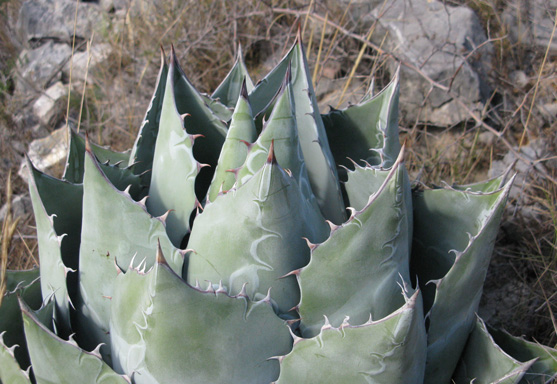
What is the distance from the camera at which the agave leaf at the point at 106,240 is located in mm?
1149

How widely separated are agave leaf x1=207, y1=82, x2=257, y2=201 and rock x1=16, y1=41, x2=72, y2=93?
9.76ft

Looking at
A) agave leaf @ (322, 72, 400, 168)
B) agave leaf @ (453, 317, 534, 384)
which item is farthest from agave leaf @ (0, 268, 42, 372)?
agave leaf @ (453, 317, 534, 384)

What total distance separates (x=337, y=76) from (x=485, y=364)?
8.22ft

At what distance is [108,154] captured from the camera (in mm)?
1559

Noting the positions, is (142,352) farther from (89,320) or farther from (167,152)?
(167,152)

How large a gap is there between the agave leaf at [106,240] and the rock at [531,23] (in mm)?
2871

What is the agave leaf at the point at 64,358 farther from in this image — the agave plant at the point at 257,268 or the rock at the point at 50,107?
the rock at the point at 50,107

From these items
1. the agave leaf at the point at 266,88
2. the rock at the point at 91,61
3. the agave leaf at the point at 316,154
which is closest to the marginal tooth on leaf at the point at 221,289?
the agave leaf at the point at 316,154

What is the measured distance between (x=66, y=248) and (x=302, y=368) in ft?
2.12

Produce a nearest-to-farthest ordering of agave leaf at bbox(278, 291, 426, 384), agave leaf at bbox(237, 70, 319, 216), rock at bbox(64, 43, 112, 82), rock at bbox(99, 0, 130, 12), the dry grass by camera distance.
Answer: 1. agave leaf at bbox(278, 291, 426, 384)
2. agave leaf at bbox(237, 70, 319, 216)
3. the dry grass
4. rock at bbox(64, 43, 112, 82)
5. rock at bbox(99, 0, 130, 12)

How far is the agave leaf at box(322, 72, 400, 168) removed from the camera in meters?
1.39

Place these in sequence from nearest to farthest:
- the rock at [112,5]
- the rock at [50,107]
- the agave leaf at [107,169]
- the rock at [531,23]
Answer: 1. the agave leaf at [107,169]
2. the rock at [531,23]
3. the rock at [50,107]
4. the rock at [112,5]

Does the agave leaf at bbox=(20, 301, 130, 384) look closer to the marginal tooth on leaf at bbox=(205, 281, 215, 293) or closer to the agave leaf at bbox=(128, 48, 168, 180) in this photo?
the marginal tooth on leaf at bbox=(205, 281, 215, 293)

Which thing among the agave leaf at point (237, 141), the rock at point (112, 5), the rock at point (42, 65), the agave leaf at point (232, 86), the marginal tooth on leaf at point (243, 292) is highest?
the agave leaf at point (237, 141)
